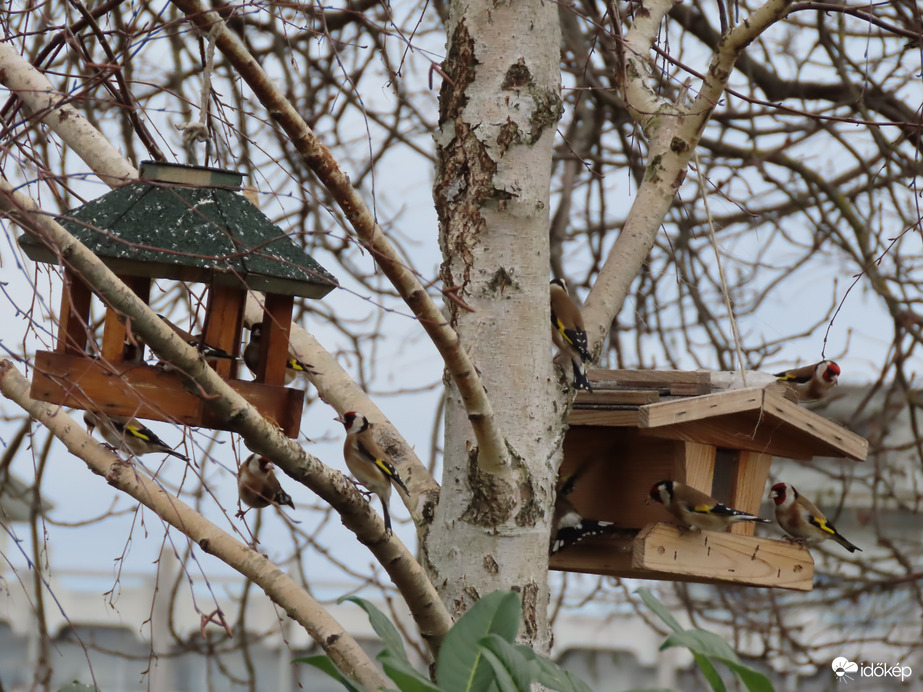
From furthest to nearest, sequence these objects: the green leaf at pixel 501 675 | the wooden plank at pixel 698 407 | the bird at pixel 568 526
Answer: the bird at pixel 568 526, the wooden plank at pixel 698 407, the green leaf at pixel 501 675

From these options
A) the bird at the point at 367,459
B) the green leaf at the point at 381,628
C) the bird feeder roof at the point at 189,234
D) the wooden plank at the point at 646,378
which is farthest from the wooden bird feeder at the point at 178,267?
the wooden plank at the point at 646,378

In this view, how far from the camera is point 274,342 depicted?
2.61 m

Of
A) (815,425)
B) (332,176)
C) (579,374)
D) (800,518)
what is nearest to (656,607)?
(332,176)

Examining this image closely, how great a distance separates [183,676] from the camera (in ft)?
23.3

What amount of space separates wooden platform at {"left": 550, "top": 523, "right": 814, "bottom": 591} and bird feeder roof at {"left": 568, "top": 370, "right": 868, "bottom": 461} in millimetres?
288

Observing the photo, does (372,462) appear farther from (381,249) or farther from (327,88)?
(327,88)

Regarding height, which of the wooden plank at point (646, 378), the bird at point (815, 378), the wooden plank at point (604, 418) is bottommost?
the wooden plank at point (604, 418)

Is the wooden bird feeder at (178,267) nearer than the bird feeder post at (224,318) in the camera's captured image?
Yes

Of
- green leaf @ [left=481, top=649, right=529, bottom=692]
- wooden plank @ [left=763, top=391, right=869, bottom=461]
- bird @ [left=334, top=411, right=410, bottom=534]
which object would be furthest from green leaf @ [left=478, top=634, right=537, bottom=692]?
wooden plank @ [left=763, top=391, right=869, bottom=461]

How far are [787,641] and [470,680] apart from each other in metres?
4.63

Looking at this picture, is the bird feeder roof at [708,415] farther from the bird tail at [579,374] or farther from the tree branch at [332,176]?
the tree branch at [332,176]

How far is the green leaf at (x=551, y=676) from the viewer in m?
1.67

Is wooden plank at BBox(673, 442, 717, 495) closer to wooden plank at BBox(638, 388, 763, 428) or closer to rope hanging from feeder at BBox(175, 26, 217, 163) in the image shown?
wooden plank at BBox(638, 388, 763, 428)

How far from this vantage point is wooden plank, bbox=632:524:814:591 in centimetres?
314
